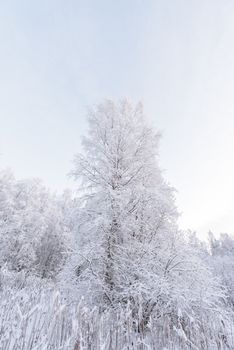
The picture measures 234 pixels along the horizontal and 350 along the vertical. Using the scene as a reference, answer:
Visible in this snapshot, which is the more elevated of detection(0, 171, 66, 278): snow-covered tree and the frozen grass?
detection(0, 171, 66, 278): snow-covered tree

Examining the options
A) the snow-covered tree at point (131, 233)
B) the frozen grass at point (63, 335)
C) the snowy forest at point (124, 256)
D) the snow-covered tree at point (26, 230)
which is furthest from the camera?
the snow-covered tree at point (26, 230)

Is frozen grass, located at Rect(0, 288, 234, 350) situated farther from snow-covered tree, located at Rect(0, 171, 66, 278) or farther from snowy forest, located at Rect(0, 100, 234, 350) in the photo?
snow-covered tree, located at Rect(0, 171, 66, 278)

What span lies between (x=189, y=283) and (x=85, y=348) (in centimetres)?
464

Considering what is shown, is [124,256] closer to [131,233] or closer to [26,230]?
[131,233]

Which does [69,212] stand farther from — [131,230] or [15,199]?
[15,199]

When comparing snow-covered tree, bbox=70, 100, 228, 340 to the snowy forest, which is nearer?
the snowy forest

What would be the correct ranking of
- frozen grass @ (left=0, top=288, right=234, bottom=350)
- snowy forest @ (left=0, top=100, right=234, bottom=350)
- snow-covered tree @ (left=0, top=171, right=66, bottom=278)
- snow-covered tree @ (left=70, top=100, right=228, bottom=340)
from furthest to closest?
1. snow-covered tree @ (left=0, top=171, right=66, bottom=278)
2. snow-covered tree @ (left=70, top=100, right=228, bottom=340)
3. snowy forest @ (left=0, top=100, right=234, bottom=350)
4. frozen grass @ (left=0, top=288, right=234, bottom=350)

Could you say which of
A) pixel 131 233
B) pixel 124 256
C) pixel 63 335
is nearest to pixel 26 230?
pixel 131 233

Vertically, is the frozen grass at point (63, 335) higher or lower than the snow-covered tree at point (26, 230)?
lower

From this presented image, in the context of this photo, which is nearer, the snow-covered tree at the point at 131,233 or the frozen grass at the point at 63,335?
the frozen grass at the point at 63,335

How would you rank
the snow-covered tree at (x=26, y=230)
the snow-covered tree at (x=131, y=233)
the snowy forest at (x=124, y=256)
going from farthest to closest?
the snow-covered tree at (x=26, y=230), the snow-covered tree at (x=131, y=233), the snowy forest at (x=124, y=256)

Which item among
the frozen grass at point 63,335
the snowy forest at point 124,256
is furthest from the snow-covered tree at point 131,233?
the frozen grass at point 63,335

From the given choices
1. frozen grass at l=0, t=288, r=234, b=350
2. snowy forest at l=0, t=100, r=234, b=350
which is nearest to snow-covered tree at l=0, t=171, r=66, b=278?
snowy forest at l=0, t=100, r=234, b=350

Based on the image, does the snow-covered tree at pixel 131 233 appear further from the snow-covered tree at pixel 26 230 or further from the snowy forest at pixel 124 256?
the snow-covered tree at pixel 26 230
